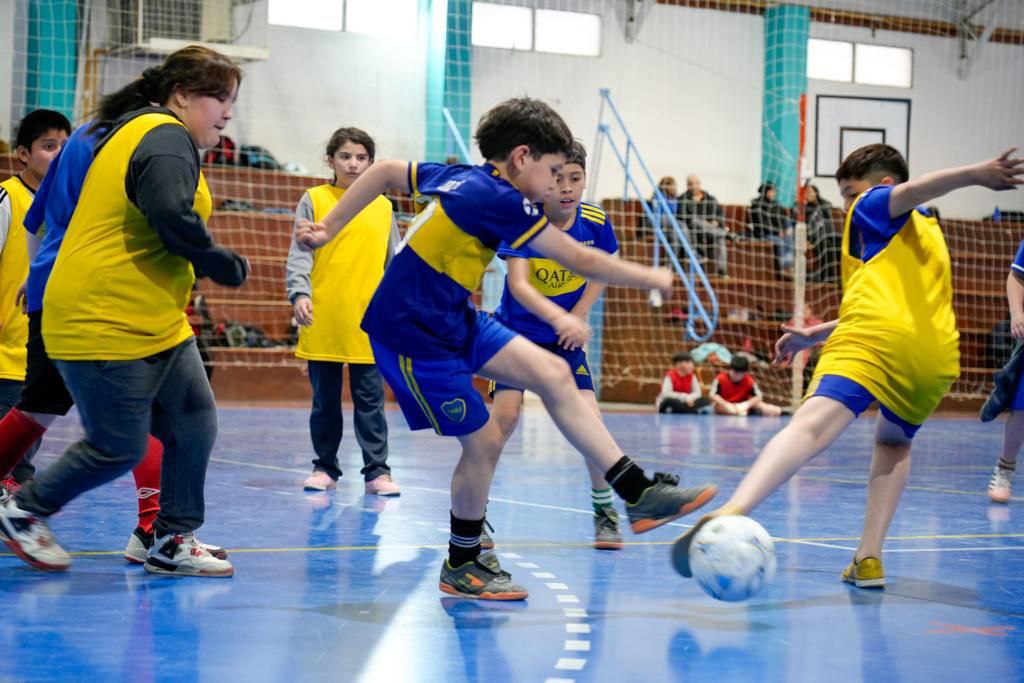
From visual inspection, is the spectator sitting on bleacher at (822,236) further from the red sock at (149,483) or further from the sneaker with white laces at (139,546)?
the sneaker with white laces at (139,546)

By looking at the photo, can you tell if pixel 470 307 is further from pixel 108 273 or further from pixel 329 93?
pixel 329 93

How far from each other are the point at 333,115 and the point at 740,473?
12859mm

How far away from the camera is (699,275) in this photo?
16531mm

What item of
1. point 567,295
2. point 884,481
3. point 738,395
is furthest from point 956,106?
point 884,481

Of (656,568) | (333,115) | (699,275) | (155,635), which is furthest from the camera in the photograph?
(333,115)

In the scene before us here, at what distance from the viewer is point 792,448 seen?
3.92 metres

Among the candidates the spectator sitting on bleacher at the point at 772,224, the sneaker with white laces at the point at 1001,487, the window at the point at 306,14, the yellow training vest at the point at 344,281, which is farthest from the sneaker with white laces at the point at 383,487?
the window at the point at 306,14

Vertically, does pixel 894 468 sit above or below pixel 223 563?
above

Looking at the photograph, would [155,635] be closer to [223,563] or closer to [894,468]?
[223,563]

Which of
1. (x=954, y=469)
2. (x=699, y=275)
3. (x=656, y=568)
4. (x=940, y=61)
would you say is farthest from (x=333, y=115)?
(x=656, y=568)

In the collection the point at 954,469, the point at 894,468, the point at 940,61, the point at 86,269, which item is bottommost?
the point at 954,469

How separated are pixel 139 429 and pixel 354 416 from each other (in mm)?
2581

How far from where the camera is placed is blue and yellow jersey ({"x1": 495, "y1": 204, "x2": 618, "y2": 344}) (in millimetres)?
5180

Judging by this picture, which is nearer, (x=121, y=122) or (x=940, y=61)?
(x=121, y=122)
